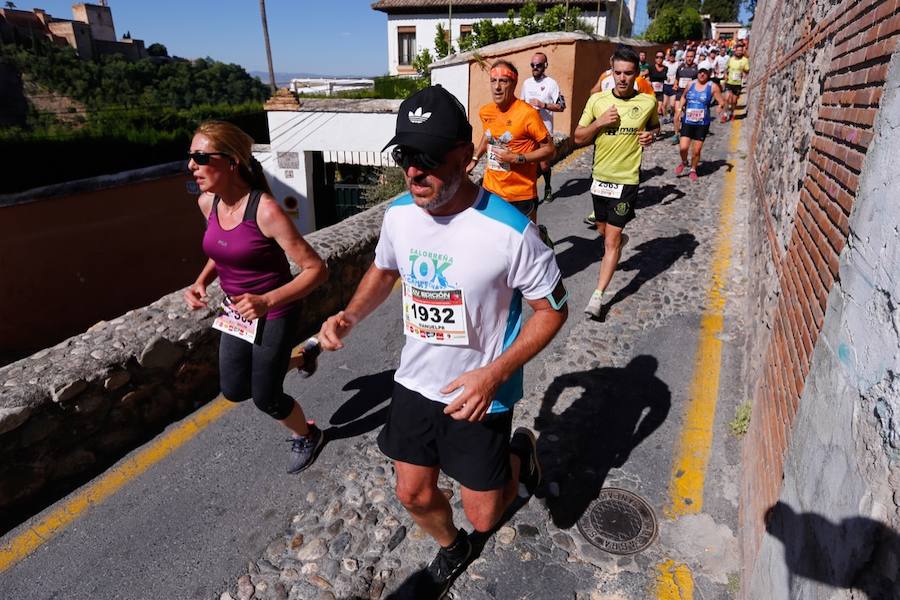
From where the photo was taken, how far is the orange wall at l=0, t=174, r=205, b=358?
469 inches

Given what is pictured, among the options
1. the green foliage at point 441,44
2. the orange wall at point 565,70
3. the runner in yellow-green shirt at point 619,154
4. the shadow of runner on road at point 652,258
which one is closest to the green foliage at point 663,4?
the green foliage at point 441,44

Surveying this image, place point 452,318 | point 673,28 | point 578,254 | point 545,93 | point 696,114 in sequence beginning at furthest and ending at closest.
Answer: point 673,28 < point 696,114 < point 545,93 < point 578,254 < point 452,318

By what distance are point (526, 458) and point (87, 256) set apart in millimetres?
13603

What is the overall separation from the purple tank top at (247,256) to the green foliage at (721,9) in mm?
65506

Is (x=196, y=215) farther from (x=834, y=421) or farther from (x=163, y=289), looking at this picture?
(x=834, y=421)

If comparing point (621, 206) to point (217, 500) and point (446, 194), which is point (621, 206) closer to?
point (446, 194)

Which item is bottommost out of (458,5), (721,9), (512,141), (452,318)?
(452,318)

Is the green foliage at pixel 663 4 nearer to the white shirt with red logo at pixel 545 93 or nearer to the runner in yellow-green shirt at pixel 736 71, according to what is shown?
the runner in yellow-green shirt at pixel 736 71

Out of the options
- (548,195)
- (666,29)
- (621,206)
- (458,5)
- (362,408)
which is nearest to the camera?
(362,408)

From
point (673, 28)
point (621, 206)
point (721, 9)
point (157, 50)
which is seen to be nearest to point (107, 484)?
point (621, 206)

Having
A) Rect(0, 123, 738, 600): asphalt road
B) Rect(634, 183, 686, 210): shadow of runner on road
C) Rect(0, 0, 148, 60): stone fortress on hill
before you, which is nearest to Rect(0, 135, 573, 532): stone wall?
Rect(0, 123, 738, 600): asphalt road

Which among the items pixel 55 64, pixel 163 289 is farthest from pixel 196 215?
pixel 55 64

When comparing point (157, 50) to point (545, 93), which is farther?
point (157, 50)

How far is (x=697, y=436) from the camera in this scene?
11.8 feet
